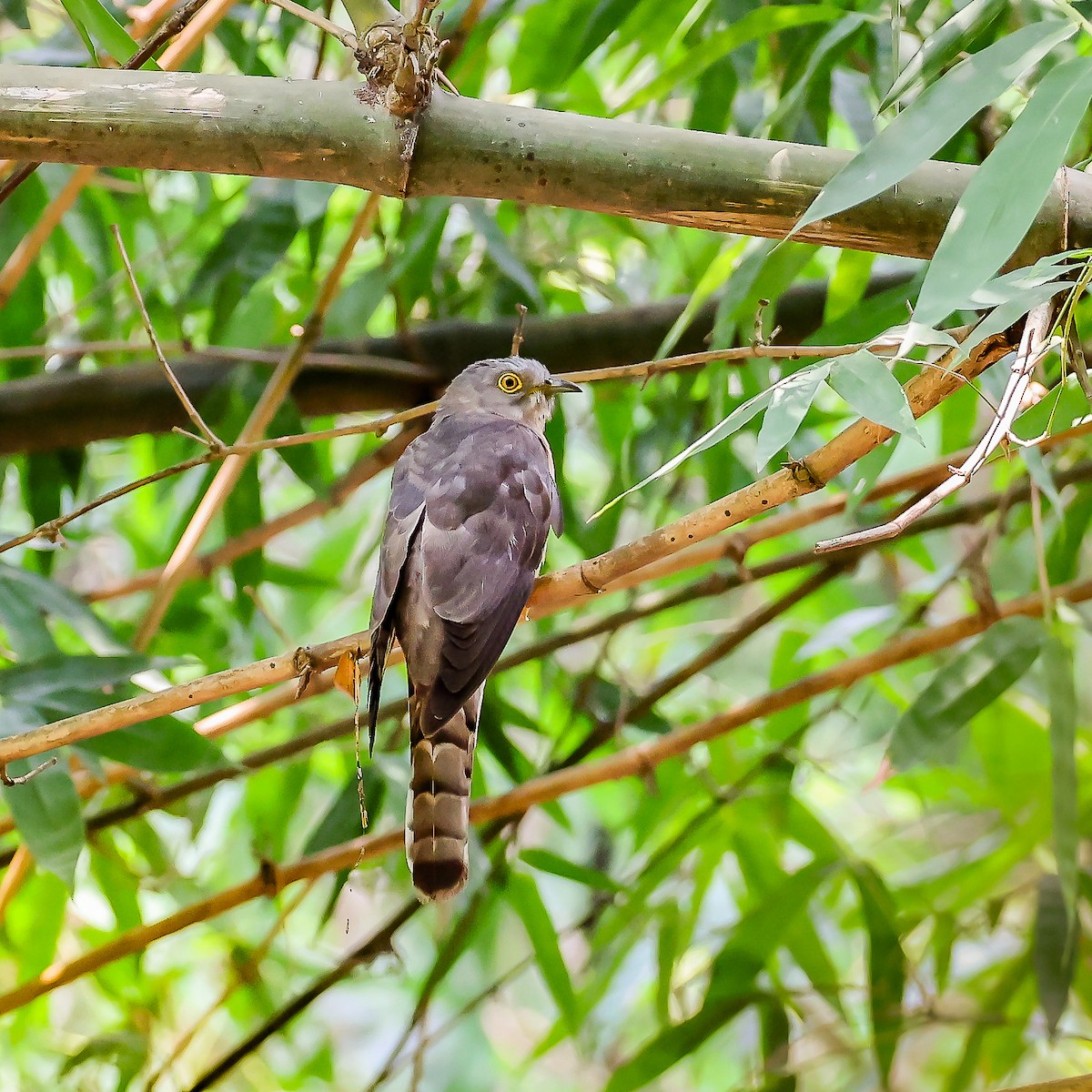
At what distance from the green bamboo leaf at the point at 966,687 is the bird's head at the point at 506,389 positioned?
88cm

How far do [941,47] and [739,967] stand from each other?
182 cm

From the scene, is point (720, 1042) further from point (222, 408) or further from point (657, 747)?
point (222, 408)

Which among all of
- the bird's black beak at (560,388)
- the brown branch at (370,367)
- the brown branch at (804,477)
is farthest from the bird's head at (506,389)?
the brown branch at (804,477)

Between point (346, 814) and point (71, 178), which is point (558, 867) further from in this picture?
point (71, 178)

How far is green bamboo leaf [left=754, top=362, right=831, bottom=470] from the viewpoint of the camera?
3.88 ft

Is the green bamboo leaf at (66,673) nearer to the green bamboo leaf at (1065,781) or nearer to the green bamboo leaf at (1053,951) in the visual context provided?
the green bamboo leaf at (1065,781)

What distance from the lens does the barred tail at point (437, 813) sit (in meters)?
1.89

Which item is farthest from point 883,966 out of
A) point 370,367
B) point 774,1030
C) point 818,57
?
point 818,57

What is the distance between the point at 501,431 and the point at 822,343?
601mm

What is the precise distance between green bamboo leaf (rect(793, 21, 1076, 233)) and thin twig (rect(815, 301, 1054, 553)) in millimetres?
224

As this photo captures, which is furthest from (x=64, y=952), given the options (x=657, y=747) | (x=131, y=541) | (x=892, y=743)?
(x=892, y=743)

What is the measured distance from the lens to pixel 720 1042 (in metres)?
4.07

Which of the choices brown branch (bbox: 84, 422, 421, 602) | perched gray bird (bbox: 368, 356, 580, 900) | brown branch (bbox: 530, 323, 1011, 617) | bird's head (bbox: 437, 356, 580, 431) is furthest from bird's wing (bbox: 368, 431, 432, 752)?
brown branch (bbox: 84, 422, 421, 602)

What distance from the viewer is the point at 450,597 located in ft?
6.25
